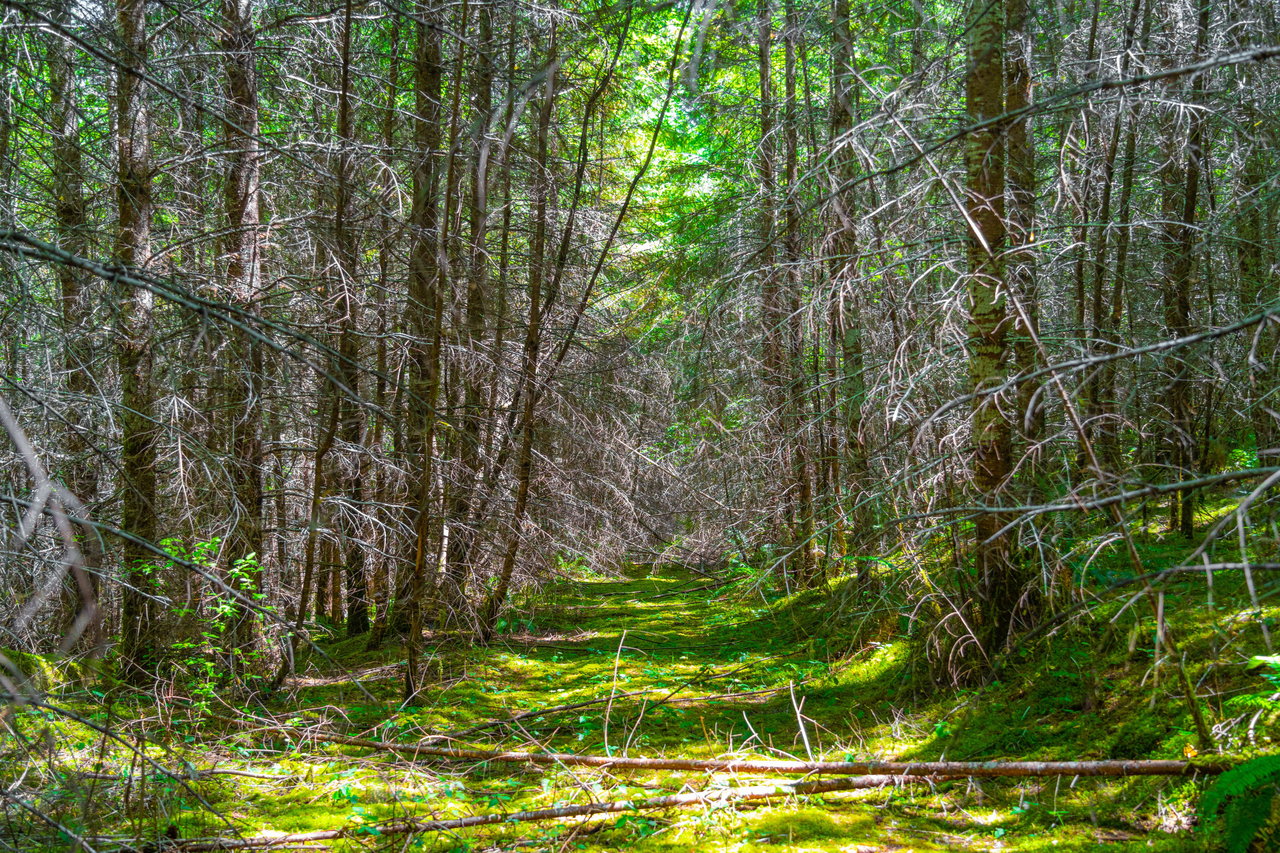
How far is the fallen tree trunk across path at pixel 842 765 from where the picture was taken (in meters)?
3.25

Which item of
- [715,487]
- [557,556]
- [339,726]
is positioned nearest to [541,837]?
[339,726]

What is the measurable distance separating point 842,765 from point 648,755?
4.47 feet

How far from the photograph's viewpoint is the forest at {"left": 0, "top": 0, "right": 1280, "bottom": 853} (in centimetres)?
312

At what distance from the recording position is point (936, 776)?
12.1ft

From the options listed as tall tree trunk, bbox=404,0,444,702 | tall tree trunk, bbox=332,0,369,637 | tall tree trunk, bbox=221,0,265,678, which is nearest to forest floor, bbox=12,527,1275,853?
tall tree trunk, bbox=404,0,444,702

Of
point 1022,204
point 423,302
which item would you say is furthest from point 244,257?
point 1022,204

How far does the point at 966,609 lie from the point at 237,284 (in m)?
5.49

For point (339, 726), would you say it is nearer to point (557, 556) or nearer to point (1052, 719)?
point (557, 556)

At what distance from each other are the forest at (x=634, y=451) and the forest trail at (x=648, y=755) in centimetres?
4

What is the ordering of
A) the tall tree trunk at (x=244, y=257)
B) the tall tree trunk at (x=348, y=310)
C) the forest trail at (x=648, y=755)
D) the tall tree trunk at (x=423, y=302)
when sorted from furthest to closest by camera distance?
the tall tree trunk at (x=244, y=257), the tall tree trunk at (x=423, y=302), the tall tree trunk at (x=348, y=310), the forest trail at (x=648, y=755)

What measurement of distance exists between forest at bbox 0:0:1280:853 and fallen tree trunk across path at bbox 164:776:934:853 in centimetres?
3

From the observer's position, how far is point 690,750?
193 inches

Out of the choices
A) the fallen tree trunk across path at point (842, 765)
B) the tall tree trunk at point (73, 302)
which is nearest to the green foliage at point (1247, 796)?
the fallen tree trunk across path at point (842, 765)

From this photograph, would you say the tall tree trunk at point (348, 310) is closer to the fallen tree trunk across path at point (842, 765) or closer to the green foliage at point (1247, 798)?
the fallen tree trunk across path at point (842, 765)
